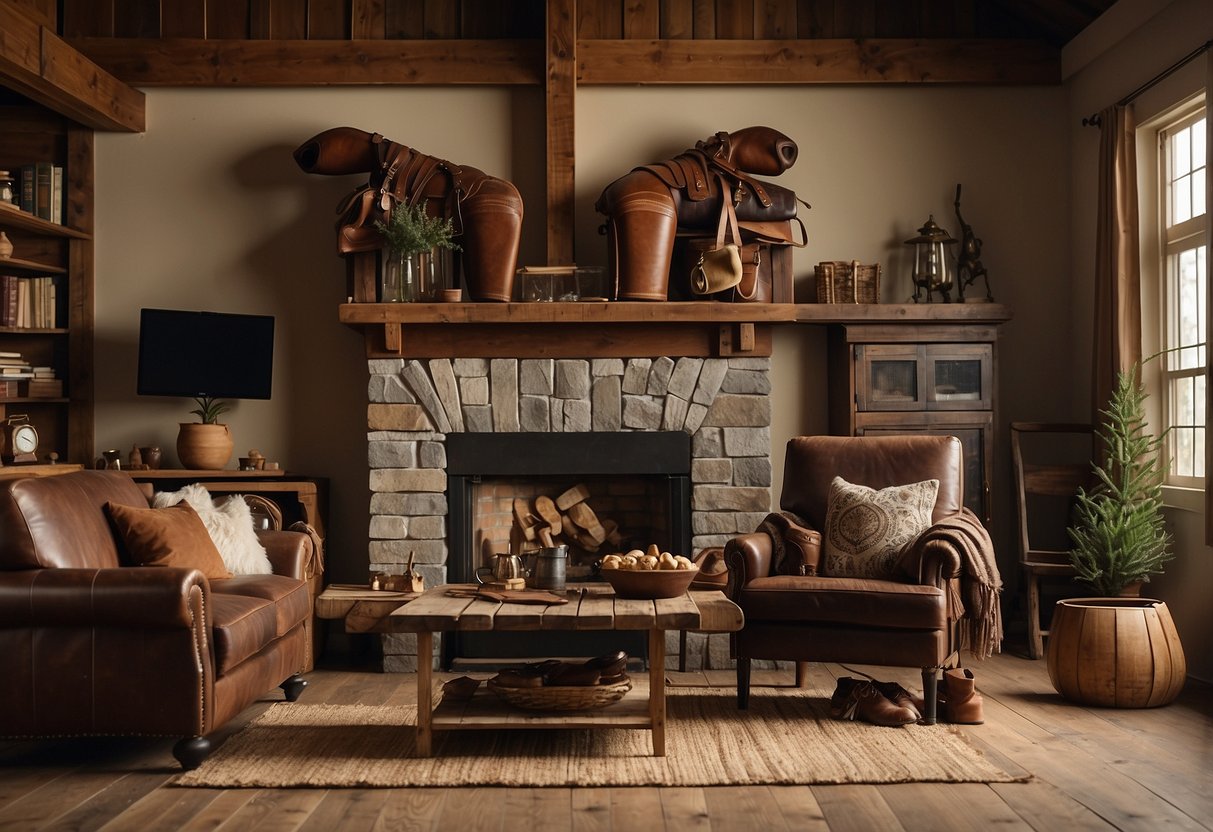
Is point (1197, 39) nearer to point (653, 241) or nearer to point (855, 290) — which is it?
point (855, 290)

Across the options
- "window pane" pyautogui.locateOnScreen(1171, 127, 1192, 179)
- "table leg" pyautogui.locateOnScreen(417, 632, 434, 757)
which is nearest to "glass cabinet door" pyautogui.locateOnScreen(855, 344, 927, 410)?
"window pane" pyautogui.locateOnScreen(1171, 127, 1192, 179)

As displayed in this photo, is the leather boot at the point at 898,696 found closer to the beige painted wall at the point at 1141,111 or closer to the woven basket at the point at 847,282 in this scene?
the beige painted wall at the point at 1141,111

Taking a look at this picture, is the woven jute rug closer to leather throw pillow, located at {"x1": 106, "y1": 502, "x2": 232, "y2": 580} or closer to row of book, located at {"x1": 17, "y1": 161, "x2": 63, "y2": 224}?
leather throw pillow, located at {"x1": 106, "y1": 502, "x2": 232, "y2": 580}

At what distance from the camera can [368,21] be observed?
5617 millimetres

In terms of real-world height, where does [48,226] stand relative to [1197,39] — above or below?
below

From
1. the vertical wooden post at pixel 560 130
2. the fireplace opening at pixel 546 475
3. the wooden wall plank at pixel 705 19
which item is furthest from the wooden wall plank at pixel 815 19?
the fireplace opening at pixel 546 475

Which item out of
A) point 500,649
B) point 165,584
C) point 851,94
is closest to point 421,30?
point 851,94

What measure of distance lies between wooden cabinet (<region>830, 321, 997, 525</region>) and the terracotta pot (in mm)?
2933

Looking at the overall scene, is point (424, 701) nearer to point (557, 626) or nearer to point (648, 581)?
point (557, 626)

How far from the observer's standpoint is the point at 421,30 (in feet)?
18.5

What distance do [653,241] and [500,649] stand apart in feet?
6.41

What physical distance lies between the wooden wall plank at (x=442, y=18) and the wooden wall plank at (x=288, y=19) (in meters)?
0.61

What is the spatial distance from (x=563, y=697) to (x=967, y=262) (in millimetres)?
3214

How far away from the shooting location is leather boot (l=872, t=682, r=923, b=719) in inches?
153
